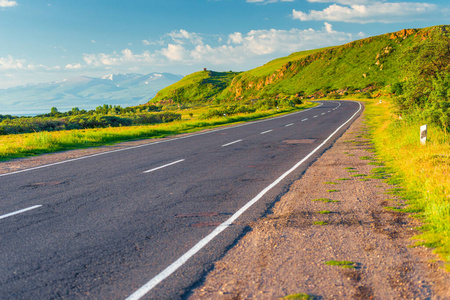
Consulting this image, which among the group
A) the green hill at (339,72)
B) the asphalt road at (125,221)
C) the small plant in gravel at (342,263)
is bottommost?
the small plant in gravel at (342,263)

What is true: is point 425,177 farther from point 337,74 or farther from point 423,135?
point 337,74

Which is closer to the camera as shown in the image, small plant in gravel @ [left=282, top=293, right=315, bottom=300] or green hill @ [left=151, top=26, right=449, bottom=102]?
small plant in gravel @ [left=282, top=293, right=315, bottom=300]

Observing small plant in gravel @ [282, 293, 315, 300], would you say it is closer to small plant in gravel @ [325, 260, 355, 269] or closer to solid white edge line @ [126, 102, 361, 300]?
small plant in gravel @ [325, 260, 355, 269]

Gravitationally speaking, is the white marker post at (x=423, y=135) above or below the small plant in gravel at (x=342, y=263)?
above

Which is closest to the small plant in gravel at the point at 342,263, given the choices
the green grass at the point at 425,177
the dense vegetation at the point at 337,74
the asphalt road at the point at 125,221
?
the green grass at the point at 425,177

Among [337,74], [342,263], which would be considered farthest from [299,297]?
[337,74]

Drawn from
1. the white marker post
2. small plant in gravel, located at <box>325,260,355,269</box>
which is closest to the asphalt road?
small plant in gravel, located at <box>325,260,355,269</box>

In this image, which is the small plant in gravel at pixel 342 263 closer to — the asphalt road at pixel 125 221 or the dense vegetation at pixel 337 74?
the asphalt road at pixel 125 221

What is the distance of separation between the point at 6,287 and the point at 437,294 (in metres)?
4.19

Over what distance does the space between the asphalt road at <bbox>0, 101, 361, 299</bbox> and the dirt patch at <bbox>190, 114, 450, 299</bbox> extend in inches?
13.1

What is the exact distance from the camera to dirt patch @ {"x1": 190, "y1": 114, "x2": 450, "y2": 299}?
3.40m

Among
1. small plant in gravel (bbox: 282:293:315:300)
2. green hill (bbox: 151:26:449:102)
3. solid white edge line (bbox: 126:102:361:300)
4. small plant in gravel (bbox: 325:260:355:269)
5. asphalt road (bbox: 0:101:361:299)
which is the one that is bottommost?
small plant in gravel (bbox: 325:260:355:269)

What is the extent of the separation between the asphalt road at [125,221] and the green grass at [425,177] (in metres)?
2.35

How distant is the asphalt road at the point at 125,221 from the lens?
3.69 metres
